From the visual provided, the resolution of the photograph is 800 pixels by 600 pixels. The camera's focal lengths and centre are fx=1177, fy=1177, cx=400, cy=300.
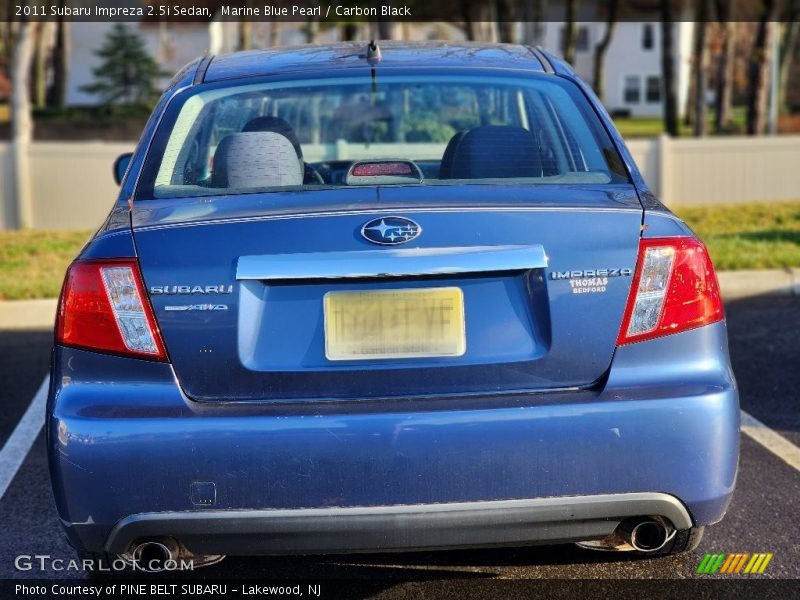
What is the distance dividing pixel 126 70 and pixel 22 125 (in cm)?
2832

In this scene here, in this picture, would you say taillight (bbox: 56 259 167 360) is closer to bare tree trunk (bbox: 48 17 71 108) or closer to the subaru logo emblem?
the subaru logo emblem

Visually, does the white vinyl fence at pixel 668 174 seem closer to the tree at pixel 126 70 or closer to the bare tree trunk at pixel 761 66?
the bare tree trunk at pixel 761 66

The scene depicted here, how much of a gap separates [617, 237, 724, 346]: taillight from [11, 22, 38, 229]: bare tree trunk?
37.1 feet

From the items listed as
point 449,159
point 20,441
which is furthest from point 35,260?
point 449,159

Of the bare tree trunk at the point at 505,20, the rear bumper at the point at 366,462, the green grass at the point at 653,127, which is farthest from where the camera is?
the green grass at the point at 653,127

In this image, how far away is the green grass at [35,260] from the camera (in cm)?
894

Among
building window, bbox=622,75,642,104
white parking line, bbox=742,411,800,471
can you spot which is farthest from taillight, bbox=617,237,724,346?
building window, bbox=622,75,642,104

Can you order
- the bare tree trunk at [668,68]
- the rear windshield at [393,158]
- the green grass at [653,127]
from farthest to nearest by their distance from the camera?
the green grass at [653,127] → the bare tree trunk at [668,68] → the rear windshield at [393,158]

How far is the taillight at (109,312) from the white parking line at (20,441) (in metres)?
1.78

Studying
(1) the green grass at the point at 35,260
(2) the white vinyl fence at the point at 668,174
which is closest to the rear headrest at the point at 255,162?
(1) the green grass at the point at 35,260

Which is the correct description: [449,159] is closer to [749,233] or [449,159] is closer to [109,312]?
[109,312]

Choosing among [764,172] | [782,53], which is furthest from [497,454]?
[782,53]

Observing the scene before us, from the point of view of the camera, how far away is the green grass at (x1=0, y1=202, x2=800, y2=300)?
938cm

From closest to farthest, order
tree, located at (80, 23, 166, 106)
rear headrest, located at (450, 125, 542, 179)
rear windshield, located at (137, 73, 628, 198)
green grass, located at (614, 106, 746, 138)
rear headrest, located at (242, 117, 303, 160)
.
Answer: rear windshield, located at (137, 73, 628, 198)
rear headrest, located at (450, 125, 542, 179)
rear headrest, located at (242, 117, 303, 160)
green grass, located at (614, 106, 746, 138)
tree, located at (80, 23, 166, 106)
